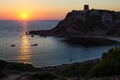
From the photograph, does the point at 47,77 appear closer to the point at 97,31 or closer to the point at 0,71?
the point at 0,71

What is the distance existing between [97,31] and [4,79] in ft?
538

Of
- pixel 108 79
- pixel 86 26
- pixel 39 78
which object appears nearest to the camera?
pixel 108 79

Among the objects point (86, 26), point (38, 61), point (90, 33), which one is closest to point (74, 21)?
point (86, 26)

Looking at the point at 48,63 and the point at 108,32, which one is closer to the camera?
the point at 48,63

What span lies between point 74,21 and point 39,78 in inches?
7231

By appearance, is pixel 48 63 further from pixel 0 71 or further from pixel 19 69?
pixel 0 71

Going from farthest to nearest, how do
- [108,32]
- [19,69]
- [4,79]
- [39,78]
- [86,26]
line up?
[86,26] < [108,32] < [19,69] < [4,79] < [39,78]

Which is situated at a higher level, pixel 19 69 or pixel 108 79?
pixel 108 79

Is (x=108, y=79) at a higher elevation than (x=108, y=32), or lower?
higher

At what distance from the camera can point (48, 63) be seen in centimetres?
6762

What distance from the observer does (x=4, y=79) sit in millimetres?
19906

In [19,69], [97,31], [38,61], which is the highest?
[19,69]

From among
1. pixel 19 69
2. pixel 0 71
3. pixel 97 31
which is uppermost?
pixel 0 71

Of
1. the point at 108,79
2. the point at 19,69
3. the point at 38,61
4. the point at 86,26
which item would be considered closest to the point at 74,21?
the point at 86,26
